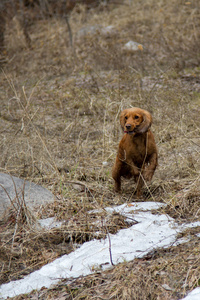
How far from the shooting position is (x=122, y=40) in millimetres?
10672

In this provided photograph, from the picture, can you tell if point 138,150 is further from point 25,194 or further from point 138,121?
point 25,194

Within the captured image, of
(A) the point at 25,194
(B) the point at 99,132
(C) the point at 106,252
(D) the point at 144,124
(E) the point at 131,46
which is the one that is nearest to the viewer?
(C) the point at 106,252

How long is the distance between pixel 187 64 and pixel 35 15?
750cm

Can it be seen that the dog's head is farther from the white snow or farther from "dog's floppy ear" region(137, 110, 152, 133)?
the white snow

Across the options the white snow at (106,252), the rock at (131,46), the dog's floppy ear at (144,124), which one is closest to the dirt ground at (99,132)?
the white snow at (106,252)

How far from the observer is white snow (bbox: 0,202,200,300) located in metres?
2.80

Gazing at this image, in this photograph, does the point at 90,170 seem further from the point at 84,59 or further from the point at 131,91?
the point at 84,59

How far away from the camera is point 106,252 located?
2980 millimetres

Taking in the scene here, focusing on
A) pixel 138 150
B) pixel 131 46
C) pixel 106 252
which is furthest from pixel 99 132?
pixel 131 46

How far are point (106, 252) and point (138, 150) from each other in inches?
50.8

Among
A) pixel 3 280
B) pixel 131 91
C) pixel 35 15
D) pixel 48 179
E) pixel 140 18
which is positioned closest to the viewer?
pixel 3 280

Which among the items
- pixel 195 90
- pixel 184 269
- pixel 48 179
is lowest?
pixel 195 90

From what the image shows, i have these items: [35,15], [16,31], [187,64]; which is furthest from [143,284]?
[35,15]

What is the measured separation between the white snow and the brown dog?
2.18 ft
